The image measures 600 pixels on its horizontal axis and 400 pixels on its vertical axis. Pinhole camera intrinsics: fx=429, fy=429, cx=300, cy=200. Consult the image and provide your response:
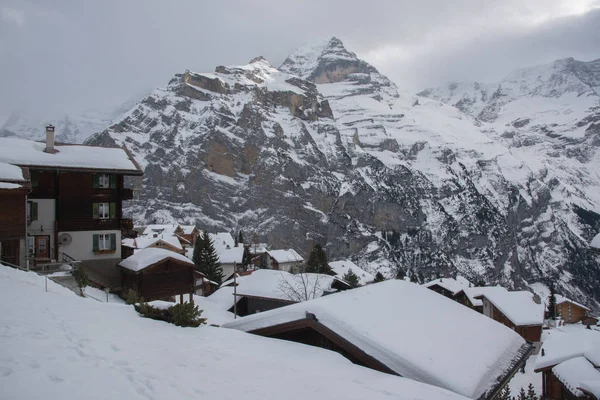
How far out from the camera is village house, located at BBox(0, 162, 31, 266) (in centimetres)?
1903

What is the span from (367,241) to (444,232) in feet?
107

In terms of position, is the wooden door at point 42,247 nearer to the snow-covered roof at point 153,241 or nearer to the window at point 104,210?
the window at point 104,210

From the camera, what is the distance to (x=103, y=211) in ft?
85.6

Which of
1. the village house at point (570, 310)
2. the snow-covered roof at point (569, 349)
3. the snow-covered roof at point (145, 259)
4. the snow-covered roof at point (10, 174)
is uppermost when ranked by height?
the snow-covered roof at point (10, 174)

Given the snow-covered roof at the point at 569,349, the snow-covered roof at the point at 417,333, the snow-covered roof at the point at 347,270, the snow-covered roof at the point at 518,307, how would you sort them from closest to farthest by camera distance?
1. the snow-covered roof at the point at 417,333
2. the snow-covered roof at the point at 569,349
3. the snow-covered roof at the point at 518,307
4. the snow-covered roof at the point at 347,270

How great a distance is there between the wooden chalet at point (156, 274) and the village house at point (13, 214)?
6.05m

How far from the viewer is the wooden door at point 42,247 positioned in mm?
23797

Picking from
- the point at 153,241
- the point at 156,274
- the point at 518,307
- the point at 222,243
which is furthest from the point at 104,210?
the point at 222,243

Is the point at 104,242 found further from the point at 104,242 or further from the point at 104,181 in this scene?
the point at 104,181

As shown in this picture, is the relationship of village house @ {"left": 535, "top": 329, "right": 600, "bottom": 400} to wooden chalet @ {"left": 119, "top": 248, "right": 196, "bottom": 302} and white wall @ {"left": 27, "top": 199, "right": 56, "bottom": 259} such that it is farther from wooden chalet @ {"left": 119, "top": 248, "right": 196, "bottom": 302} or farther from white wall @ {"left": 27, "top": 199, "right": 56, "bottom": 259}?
white wall @ {"left": 27, "top": 199, "right": 56, "bottom": 259}

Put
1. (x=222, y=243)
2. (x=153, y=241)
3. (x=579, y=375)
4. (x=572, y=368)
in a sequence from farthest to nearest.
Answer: (x=222, y=243), (x=153, y=241), (x=572, y=368), (x=579, y=375)

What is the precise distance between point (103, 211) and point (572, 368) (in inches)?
967

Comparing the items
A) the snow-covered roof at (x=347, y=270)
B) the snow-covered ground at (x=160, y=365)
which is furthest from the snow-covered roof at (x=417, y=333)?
the snow-covered roof at (x=347, y=270)

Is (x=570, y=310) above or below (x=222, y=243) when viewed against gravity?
below
